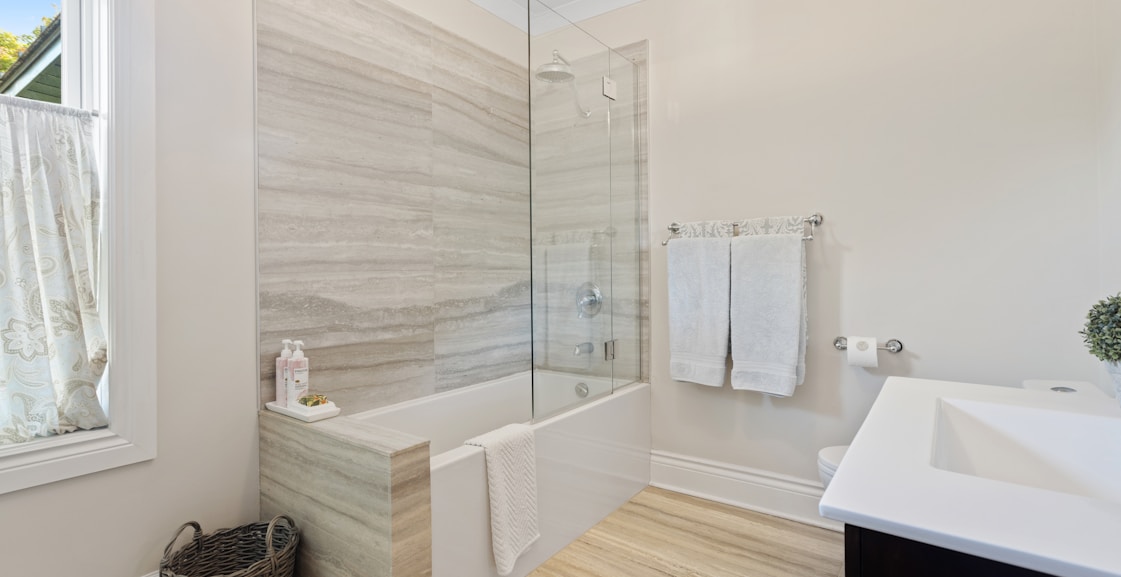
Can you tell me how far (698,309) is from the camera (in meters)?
2.46

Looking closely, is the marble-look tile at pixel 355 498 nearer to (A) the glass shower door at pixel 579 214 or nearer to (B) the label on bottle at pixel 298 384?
(B) the label on bottle at pixel 298 384

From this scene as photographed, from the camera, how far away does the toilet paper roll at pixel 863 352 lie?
206 cm

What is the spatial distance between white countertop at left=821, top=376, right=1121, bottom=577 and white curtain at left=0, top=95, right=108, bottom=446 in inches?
71.7

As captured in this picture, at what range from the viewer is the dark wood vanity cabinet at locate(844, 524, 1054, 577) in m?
0.67

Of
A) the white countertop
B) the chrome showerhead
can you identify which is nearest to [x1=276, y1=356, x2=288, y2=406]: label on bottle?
the chrome showerhead

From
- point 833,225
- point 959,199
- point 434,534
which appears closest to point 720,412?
point 833,225

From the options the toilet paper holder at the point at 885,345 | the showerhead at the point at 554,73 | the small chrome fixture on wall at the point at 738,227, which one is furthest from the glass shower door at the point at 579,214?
the toilet paper holder at the point at 885,345

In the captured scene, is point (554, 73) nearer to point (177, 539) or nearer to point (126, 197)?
point (126, 197)

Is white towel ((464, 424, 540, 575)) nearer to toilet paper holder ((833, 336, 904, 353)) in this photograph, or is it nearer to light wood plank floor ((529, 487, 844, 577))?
light wood plank floor ((529, 487, 844, 577))

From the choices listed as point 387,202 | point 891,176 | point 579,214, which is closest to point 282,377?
point 387,202

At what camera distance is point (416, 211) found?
2314 mm

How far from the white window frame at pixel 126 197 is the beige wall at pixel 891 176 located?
2.10 m

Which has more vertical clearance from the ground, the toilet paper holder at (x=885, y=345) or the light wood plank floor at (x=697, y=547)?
the toilet paper holder at (x=885, y=345)

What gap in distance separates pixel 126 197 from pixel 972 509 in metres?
2.01
